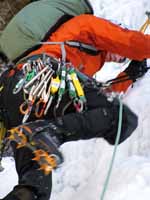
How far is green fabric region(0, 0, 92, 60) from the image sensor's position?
2.66 metres

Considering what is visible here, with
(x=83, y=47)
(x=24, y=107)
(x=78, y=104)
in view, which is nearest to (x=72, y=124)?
(x=78, y=104)

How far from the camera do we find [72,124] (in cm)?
226

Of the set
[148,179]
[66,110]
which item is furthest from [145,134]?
[66,110]

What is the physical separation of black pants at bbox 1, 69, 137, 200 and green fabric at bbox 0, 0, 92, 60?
192 millimetres

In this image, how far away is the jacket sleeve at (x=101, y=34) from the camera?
2689 mm

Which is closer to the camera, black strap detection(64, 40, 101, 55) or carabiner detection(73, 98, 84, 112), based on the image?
carabiner detection(73, 98, 84, 112)

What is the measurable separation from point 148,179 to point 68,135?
1.85ft

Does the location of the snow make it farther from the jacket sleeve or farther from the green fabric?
the green fabric

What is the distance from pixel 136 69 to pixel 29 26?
1073mm

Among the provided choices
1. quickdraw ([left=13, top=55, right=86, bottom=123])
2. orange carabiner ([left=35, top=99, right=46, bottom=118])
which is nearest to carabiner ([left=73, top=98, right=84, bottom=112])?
quickdraw ([left=13, top=55, right=86, bottom=123])

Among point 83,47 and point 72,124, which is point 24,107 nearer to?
point 72,124

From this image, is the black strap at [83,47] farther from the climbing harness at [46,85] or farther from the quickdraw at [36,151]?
the quickdraw at [36,151]

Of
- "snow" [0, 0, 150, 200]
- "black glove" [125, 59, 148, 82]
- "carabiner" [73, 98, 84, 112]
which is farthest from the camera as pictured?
"black glove" [125, 59, 148, 82]

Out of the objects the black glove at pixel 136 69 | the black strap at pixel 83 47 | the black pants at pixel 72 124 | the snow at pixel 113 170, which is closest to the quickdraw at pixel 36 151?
the black pants at pixel 72 124
